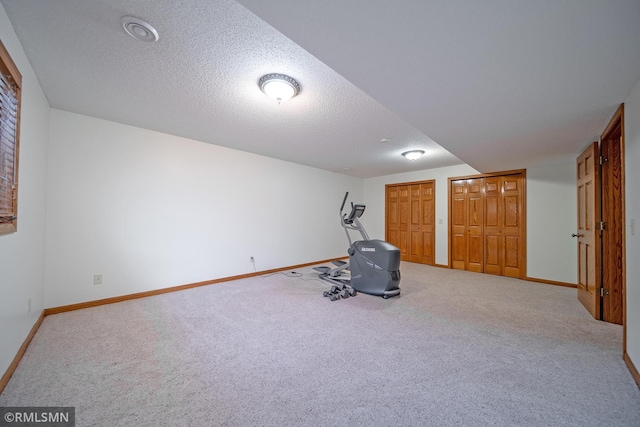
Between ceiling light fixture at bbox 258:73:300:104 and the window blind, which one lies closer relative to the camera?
the window blind

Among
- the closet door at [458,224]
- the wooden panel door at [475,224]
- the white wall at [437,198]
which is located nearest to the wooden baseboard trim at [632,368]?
the wooden panel door at [475,224]

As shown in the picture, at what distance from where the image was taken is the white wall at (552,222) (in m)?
3.98

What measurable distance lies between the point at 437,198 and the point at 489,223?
1136 mm

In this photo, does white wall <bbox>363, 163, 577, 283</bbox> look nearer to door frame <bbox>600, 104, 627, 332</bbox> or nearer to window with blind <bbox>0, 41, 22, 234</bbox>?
door frame <bbox>600, 104, 627, 332</bbox>

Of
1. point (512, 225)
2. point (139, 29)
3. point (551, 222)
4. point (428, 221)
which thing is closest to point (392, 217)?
point (428, 221)

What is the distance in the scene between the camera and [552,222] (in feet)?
13.6

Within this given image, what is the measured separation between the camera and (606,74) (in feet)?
5.22

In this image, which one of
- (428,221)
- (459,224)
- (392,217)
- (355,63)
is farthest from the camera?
(392,217)

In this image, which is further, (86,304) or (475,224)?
(475,224)

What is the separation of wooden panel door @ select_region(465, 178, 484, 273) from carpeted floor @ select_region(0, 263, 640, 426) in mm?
1972

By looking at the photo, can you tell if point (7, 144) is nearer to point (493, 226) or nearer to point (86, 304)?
point (86, 304)

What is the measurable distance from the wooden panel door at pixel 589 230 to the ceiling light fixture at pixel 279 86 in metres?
3.33

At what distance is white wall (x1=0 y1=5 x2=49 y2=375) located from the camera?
158cm

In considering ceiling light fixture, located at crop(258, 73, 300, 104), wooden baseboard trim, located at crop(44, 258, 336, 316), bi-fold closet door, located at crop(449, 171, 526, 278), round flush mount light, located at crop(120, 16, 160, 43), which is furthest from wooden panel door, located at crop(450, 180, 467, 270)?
round flush mount light, located at crop(120, 16, 160, 43)
